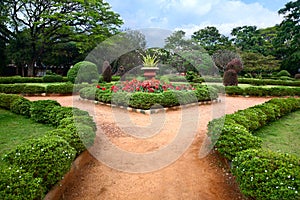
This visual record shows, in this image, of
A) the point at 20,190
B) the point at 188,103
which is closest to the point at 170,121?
the point at 188,103

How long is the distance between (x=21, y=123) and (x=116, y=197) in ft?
11.9

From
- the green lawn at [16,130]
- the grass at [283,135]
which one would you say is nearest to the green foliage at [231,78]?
the grass at [283,135]

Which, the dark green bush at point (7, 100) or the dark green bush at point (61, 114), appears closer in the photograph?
the dark green bush at point (61, 114)

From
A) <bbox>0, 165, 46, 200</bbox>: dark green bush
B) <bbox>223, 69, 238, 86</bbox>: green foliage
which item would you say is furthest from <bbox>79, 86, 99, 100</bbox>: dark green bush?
<bbox>223, 69, 238, 86</bbox>: green foliage

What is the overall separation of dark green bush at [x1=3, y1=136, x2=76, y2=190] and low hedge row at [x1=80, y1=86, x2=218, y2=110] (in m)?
4.04

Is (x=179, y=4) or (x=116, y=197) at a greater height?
(x=179, y=4)

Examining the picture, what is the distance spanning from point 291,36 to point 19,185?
3044 cm

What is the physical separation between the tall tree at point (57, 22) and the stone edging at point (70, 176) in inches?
648

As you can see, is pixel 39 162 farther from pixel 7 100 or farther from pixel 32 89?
pixel 32 89

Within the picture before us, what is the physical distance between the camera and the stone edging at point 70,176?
2490 millimetres

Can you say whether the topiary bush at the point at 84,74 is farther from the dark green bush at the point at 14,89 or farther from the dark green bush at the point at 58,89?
the dark green bush at the point at 14,89

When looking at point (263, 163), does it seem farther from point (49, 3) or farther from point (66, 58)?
point (66, 58)

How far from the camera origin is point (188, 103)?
24.9 feet

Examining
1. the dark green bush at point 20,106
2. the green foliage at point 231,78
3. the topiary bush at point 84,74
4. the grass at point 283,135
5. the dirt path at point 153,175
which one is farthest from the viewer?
the topiary bush at point 84,74
